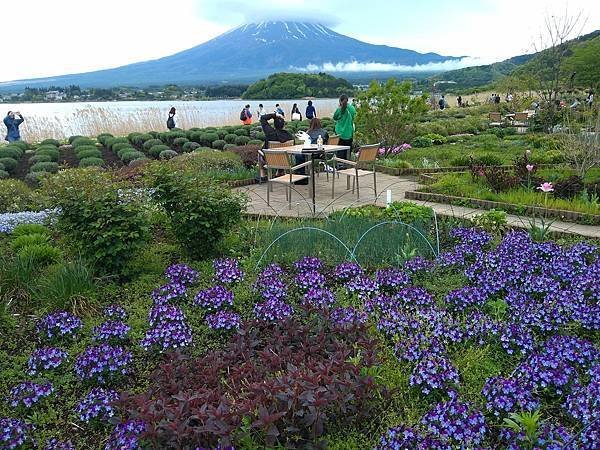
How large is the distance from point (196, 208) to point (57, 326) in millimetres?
1826

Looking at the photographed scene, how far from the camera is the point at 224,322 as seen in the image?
12.9 feet

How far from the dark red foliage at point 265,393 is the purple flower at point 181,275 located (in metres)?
1.30

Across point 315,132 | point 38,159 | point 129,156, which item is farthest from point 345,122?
point 38,159

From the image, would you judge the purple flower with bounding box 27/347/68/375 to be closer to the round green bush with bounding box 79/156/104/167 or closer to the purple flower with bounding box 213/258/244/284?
the purple flower with bounding box 213/258/244/284

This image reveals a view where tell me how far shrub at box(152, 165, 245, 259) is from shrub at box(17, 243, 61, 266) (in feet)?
3.84

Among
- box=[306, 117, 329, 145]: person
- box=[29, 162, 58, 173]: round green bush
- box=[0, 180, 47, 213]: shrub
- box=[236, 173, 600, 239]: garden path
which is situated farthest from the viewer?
box=[29, 162, 58, 173]: round green bush

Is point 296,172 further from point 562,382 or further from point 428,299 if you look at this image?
point 562,382

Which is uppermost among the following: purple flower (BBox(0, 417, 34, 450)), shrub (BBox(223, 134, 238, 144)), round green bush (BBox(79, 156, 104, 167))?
shrub (BBox(223, 134, 238, 144))

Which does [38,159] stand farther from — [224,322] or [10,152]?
[224,322]

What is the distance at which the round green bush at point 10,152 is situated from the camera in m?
15.9

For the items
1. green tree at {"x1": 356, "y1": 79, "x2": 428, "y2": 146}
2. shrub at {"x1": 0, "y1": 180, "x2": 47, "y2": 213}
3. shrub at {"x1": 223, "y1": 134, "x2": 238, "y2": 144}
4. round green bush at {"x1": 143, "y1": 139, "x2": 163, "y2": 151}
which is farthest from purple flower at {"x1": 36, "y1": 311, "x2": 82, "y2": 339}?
shrub at {"x1": 223, "y1": 134, "x2": 238, "y2": 144}

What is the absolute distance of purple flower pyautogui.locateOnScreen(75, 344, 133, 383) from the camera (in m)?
3.46

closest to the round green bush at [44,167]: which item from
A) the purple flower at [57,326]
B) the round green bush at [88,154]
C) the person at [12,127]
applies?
the round green bush at [88,154]

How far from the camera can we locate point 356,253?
208 inches
